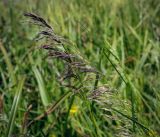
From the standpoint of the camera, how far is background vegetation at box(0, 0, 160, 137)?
81cm

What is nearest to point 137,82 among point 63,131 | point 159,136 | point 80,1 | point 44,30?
point 63,131

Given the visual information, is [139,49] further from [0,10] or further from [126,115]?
[0,10]

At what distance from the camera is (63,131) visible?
3.88 feet

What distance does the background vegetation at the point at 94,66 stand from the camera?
0.81 m

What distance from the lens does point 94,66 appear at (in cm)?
78

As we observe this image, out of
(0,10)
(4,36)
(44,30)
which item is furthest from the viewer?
(0,10)

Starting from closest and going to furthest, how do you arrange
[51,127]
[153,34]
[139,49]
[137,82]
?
[51,127]
[137,82]
[139,49]
[153,34]

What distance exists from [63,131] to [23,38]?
1.29 meters

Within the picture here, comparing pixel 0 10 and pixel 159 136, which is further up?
pixel 0 10

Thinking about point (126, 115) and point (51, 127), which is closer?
point (126, 115)

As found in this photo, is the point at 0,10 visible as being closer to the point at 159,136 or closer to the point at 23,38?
the point at 23,38

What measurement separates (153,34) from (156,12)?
398 millimetres

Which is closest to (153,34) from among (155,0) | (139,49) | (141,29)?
(141,29)

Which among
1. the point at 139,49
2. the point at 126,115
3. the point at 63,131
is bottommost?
the point at 63,131
